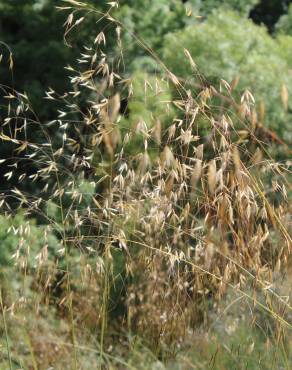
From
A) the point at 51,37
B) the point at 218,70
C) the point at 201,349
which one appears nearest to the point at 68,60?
the point at 51,37

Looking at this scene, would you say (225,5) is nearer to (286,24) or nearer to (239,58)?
(286,24)

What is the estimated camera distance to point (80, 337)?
3.77 meters

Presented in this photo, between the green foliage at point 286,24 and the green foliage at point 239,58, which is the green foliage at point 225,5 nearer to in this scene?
the green foliage at point 286,24

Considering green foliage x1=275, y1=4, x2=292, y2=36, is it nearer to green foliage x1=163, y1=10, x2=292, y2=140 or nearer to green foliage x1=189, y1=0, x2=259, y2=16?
green foliage x1=189, y1=0, x2=259, y2=16

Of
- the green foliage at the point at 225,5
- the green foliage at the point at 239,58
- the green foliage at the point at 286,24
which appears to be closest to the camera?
the green foliage at the point at 239,58

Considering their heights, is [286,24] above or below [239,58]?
below

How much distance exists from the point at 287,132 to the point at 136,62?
1.31 meters

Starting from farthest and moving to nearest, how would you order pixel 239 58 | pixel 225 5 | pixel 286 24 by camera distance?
pixel 286 24 < pixel 225 5 < pixel 239 58

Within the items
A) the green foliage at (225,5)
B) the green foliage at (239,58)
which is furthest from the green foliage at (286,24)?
the green foliage at (239,58)

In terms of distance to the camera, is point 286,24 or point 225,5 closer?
point 225,5

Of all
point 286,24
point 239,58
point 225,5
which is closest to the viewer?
point 239,58

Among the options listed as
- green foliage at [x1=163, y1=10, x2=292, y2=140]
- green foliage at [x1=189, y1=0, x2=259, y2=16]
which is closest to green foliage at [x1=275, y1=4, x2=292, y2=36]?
green foliage at [x1=189, y1=0, x2=259, y2=16]

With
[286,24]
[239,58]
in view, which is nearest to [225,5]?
[286,24]

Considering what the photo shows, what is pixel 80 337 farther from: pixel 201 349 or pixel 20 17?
pixel 20 17
